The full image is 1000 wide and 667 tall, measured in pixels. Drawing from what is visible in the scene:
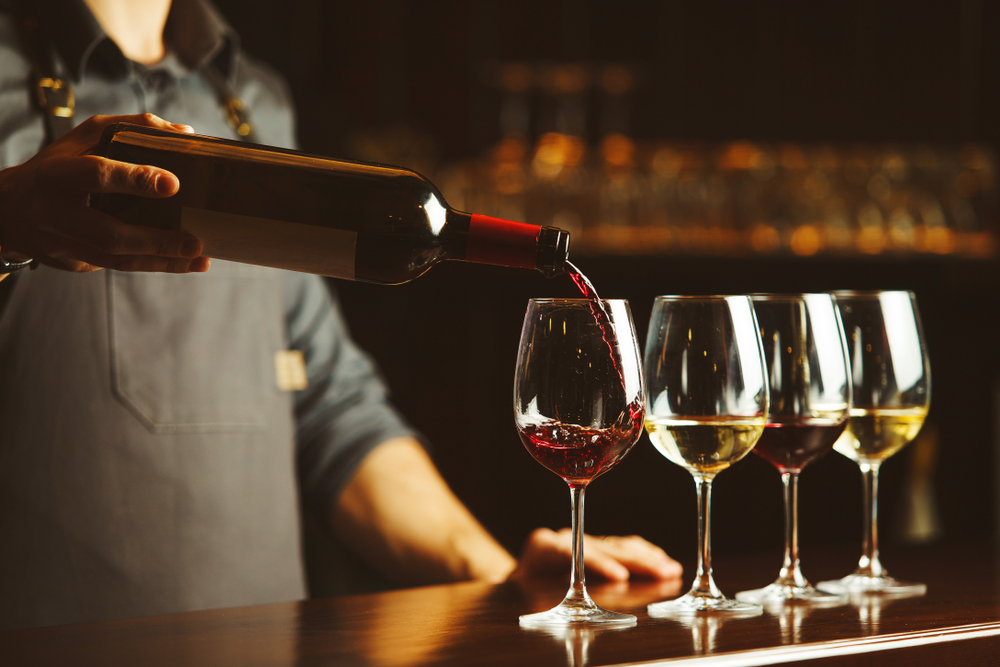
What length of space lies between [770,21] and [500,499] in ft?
5.30

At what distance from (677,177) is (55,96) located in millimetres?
1947

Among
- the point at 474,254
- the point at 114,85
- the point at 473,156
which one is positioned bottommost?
the point at 474,254

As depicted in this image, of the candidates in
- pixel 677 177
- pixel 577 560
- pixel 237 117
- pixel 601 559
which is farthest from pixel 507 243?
pixel 677 177

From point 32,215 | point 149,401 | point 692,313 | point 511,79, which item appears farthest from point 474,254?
point 511,79

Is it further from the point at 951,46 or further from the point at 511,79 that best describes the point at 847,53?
the point at 511,79

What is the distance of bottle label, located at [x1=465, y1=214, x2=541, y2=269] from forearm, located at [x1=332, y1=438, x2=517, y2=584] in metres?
0.54

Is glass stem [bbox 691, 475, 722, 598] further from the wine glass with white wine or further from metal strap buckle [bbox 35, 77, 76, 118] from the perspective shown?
metal strap buckle [bbox 35, 77, 76, 118]

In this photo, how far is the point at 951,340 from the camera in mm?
3373

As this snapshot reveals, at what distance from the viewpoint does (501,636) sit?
72 cm

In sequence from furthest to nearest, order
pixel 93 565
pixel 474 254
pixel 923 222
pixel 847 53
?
pixel 847 53 < pixel 923 222 < pixel 93 565 < pixel 474 254

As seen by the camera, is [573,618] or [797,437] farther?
[797,437]

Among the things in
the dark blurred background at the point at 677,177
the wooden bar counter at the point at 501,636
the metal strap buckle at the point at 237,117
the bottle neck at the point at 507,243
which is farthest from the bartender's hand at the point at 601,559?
the dark blurred background at the point at 677,177

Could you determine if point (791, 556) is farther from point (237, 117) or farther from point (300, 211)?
point (237, 117)

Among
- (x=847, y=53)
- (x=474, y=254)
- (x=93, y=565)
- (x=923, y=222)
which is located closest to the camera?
(x=474, y=254)
